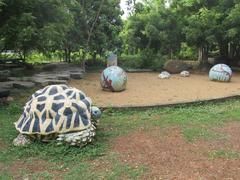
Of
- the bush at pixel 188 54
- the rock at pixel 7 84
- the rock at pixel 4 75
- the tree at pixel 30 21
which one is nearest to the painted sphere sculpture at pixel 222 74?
the tree at pixel 30 21

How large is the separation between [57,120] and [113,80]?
5.11 m

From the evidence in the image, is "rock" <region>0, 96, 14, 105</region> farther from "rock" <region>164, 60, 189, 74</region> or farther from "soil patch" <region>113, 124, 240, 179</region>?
"rock" <region>164, 60, 189, 74</region>

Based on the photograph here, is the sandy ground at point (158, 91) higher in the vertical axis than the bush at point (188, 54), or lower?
lower

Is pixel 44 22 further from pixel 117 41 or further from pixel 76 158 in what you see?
pixel 117 41

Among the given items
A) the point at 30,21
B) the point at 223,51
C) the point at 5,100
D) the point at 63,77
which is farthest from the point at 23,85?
the point at 223,51

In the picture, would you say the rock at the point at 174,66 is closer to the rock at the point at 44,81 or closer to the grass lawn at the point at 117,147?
the rock at the point at 44,81

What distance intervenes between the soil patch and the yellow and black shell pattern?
2.16ft

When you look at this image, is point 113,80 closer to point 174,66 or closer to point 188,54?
point 174,66

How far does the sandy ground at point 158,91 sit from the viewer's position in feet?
30.8

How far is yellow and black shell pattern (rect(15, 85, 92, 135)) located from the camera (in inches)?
216

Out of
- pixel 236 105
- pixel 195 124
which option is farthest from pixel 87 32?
pixel 195 124

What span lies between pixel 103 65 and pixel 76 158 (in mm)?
13316

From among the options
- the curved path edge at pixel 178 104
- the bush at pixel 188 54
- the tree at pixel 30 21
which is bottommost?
the curved path edge at pixel 178 104

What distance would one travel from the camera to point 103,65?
722 inches
